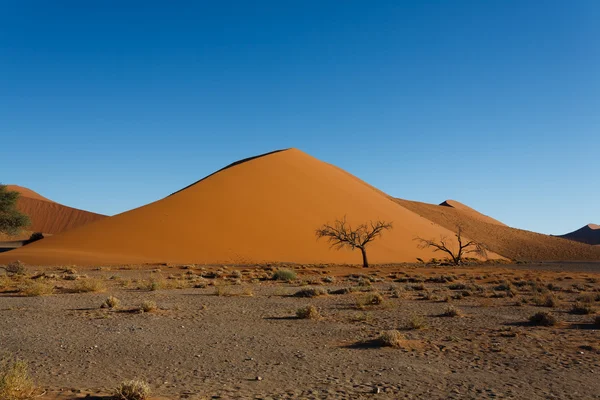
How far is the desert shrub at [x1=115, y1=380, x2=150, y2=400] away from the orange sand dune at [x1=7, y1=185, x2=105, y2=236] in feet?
387

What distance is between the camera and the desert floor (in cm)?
648

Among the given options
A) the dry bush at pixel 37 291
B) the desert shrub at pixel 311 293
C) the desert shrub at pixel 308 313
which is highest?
the desert shrub at pixel 311 293

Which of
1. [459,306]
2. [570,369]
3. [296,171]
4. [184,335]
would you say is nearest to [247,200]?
[296,171]

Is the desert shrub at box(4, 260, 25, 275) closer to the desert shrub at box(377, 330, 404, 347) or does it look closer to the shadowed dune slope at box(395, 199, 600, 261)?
the desert shrub at box(377, 330, 404, 347)

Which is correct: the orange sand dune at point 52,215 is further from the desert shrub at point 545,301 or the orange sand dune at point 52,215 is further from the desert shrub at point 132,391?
the desert shrub at point 132,391

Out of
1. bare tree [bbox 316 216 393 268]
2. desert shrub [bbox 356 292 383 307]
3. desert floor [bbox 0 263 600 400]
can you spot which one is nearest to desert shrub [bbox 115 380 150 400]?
desert floor [bbox 0 263 600 400]

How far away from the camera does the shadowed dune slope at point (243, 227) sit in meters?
42.2

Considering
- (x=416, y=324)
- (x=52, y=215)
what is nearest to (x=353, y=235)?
(x=416, y=324)

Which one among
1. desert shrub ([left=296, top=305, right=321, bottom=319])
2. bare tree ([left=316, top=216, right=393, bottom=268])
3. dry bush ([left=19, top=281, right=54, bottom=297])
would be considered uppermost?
bare tree ([left=316, top=216, right=393, bottom=268])

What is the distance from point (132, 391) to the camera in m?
5.52

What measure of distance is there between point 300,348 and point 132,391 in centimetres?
401

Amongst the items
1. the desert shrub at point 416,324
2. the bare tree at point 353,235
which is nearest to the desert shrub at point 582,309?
the desert shrub at point 416,324

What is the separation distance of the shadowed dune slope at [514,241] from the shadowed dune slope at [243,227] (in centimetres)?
1342

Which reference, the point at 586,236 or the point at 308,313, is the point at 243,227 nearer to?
the point at 308,313
